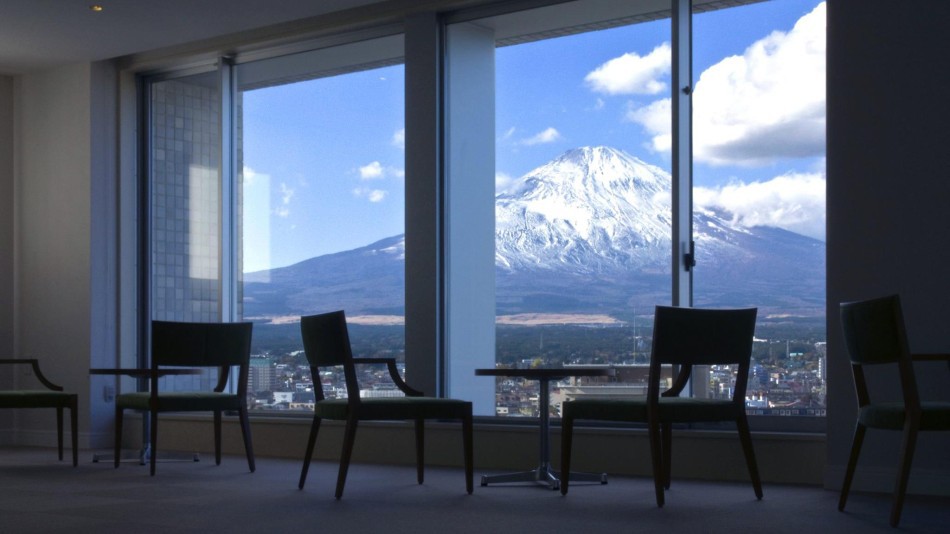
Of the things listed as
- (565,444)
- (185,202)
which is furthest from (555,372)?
(185,202)

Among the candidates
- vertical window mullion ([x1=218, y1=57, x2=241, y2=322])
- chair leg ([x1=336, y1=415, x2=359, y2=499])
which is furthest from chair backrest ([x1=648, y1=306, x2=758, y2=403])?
vertical window mullion ([x1=218, y1=57, x2=241, y2=322])

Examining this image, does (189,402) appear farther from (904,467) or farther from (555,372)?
(904,467)

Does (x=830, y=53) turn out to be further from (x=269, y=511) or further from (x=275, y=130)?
(x=275, y=130)

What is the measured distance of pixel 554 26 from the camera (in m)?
6.96

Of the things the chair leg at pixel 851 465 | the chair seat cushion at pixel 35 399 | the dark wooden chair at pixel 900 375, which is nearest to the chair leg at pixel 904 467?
the dark wooden chair at pixel 900 375

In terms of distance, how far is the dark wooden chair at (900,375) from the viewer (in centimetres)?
417

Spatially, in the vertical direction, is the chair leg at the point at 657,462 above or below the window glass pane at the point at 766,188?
below

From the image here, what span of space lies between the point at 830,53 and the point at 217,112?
4.74m

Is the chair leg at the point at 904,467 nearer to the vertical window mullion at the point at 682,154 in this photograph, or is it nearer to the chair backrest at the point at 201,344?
the vertical window mullion at the point at 682,154

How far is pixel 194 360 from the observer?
6.57 m

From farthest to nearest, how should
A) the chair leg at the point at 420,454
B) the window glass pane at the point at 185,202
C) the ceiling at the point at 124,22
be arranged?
the window glass pane at the point at 185,202 < the ceiling at the point at 124,22 < the chair leg at the point at 420,454

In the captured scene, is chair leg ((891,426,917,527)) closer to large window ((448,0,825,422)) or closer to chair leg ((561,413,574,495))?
chair leg ((561,413,574,495))

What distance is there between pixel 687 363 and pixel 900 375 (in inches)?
37.0

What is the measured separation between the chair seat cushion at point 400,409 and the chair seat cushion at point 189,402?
4.22ft
